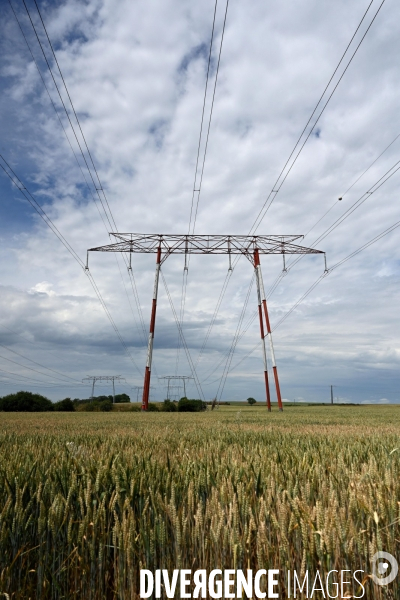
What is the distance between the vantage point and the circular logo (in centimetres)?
204

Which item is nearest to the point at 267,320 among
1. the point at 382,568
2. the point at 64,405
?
the point at 382,568

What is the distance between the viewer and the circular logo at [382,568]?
6.70 ft

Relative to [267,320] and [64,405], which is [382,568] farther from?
[64,405]

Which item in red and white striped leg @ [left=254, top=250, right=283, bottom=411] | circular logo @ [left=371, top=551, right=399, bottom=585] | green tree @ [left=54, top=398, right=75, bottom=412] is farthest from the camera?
green tree @ [left=54, top=398, right=75, bottom=412]

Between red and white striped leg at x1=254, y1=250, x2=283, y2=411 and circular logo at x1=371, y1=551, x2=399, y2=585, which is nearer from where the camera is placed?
circular logo at x1=371, y1=551, x2=399, y2=585

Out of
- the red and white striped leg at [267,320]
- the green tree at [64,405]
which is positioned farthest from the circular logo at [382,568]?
the green tree at [64,405]

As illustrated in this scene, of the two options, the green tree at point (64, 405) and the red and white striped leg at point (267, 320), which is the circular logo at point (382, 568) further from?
the green tree at point (64, 405)

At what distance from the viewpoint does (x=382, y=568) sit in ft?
6.88

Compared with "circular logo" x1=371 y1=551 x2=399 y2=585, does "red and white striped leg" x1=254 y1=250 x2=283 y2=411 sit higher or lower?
higher

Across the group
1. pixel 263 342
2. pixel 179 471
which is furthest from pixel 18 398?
pixel 179 471

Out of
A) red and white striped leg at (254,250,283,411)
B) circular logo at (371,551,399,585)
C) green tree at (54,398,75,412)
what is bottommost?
circular logo at (371,551,399,585)

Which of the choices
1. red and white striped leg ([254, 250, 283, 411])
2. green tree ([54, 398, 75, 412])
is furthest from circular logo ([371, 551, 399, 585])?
green tree ([54, 398, 75, 412])

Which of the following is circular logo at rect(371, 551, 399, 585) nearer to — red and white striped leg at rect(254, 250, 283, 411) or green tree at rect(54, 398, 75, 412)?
red and white striped leg at rect(254, 250, 283, 411)

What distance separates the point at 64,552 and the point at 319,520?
5.16 feet
